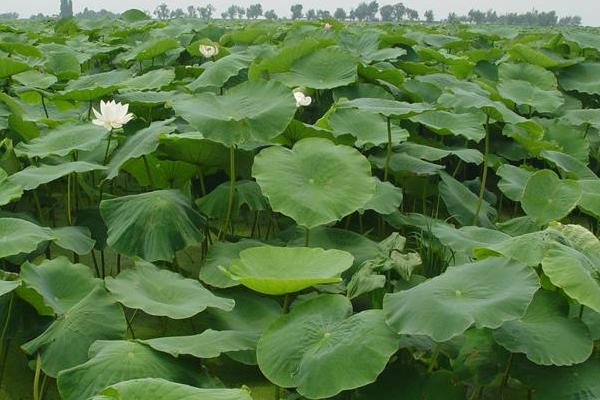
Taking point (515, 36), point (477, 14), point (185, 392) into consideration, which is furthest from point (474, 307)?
point (477, 14)

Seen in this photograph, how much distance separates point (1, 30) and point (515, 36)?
16.0ft

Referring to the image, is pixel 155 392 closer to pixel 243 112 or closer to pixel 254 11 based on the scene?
pixel 243 112

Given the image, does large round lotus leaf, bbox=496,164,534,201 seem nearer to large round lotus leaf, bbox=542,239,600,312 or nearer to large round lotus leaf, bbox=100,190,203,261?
large round lotus leaf, bbox=542,239,600,312

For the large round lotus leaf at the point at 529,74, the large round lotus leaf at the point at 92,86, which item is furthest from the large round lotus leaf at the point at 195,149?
the large round lotus leaf at the point at 529,74

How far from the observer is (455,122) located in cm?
276

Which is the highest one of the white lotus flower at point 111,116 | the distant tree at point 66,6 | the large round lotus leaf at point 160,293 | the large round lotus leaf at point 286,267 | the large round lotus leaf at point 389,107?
the large round lotus leaf at point 389,107

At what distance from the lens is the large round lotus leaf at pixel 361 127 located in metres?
2.48

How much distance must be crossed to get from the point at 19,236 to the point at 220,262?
19.3 inches

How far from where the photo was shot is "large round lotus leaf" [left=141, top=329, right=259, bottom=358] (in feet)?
4.67

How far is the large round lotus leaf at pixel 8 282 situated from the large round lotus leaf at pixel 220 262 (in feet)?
1.45

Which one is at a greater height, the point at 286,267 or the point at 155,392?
the point at 155,392

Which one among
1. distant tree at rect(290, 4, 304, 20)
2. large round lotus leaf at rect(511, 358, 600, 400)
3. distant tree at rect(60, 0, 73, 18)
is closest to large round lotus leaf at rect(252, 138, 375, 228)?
large round lotus leaf at rect(511, 358, 600, 400)

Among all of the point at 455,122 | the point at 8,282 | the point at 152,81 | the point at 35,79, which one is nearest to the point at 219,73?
the point at 152,81

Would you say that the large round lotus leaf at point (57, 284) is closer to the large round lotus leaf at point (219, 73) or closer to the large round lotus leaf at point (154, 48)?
the large round lotus leaf at point (219, 73)
